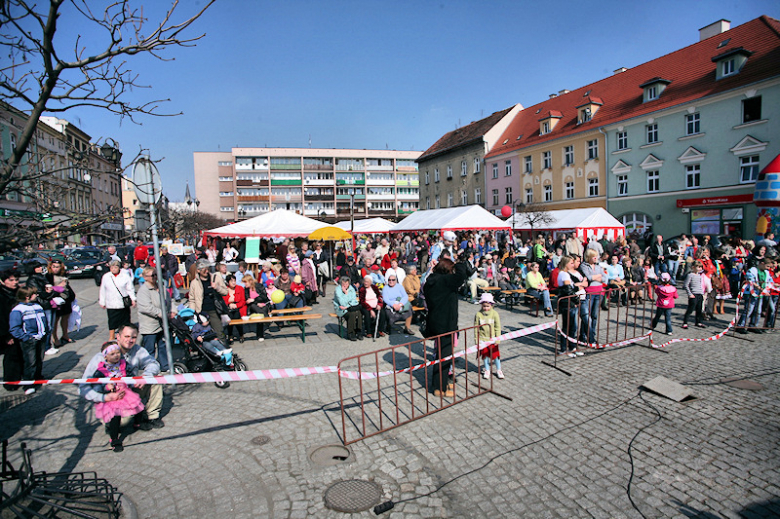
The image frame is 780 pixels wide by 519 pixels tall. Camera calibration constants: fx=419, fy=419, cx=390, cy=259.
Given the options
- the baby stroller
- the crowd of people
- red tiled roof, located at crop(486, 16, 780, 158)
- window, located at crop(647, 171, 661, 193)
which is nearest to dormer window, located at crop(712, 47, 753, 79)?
red tiled roof, located at crop(486, 16, 780, 158)

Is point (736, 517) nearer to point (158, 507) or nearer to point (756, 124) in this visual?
point (158, 507)

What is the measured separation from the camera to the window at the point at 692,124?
2425cm

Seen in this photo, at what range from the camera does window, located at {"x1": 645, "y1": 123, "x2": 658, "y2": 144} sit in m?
26.5

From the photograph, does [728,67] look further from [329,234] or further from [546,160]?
[329,234]

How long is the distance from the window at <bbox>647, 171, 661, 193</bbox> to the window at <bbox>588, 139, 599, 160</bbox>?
178 inches

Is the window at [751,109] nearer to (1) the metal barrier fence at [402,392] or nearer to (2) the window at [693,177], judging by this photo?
(2) the window at [693,177]

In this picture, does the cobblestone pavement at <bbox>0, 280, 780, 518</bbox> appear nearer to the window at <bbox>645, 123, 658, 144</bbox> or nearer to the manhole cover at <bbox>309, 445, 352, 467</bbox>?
the manhole cover at <bbox>309, 445, 352, 467</bbox>

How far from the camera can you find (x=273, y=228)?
58.0 ft

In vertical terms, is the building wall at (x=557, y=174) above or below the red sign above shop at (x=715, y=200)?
above

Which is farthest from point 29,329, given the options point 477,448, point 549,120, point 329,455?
point 549,120

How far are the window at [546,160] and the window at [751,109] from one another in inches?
532

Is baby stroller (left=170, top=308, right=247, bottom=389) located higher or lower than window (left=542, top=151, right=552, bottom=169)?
lower

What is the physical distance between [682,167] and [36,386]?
30.4 metres

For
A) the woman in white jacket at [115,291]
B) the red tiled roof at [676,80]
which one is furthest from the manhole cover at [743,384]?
the red tiled roof at [676,80]
